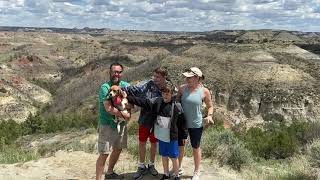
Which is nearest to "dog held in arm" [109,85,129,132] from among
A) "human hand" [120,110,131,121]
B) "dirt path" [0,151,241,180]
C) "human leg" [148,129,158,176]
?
"human hand" [120,110,131,121]

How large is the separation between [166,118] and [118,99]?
2.67ft

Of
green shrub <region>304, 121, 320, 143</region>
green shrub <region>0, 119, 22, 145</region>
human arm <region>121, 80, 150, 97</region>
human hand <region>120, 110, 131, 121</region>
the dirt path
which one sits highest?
human arm <region>121, 80, 150, 97</region>

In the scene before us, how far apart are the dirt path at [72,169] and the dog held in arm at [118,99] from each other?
1494mm

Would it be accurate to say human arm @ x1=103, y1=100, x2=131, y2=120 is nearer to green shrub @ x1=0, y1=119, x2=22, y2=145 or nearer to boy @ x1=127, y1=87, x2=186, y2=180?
boy @ x1=127, y1=87, x2=186, y2=180

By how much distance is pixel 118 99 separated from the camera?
23.2ft

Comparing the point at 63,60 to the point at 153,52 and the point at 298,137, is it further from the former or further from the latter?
the point at 298,137

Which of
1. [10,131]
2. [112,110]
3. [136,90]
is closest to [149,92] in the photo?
[136,90]

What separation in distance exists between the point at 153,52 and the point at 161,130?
96.3m

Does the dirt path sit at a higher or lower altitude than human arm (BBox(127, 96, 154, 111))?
lower

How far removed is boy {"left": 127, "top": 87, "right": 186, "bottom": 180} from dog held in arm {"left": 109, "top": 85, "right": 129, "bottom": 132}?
0.50 ft

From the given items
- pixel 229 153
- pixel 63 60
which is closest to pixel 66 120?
pixel 229 153

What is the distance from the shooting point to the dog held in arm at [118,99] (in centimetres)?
700

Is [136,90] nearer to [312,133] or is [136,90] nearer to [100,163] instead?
[100,163]

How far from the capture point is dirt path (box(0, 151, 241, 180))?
28.2ft
